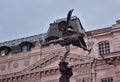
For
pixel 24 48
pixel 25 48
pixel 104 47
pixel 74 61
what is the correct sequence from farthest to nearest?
pixel 24 48 < pixel 25 48 < pixel 104 47 < pixel 74 61

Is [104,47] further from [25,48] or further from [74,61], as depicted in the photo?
[25,48]

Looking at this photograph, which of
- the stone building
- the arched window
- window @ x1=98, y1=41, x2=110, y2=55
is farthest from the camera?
the arched window

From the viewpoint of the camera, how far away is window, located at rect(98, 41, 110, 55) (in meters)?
47.3

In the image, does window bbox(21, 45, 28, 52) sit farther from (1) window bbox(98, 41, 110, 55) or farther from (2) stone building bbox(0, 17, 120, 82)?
(1) window bbox(98, 41, 110, 55)

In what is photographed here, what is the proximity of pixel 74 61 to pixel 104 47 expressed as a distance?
15.3 feet

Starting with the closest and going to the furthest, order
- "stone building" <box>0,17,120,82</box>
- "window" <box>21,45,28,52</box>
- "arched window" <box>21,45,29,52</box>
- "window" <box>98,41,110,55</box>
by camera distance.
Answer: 1. "stone building" <box>0,17,120,82</box>
2. "window" <box>98,41,110,55</box>
3. "arched window" <box>21,45,29,52</box>
4. "window" <box>21,45,28,52</box>

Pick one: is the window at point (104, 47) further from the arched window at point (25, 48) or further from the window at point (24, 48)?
the window at point (24, 48)

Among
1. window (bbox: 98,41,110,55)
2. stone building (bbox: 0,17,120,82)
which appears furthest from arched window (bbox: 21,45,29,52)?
window (bbox: 98,41,110,55)

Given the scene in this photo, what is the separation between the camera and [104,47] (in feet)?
157

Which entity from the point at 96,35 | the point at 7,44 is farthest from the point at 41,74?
the point at 7,44

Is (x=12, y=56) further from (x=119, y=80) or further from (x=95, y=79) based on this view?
(x=119, y=80)

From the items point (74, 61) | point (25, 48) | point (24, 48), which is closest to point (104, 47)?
point (74, 61)

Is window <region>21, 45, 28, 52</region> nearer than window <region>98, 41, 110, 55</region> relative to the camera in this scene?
No

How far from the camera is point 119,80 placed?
43.7 metres
